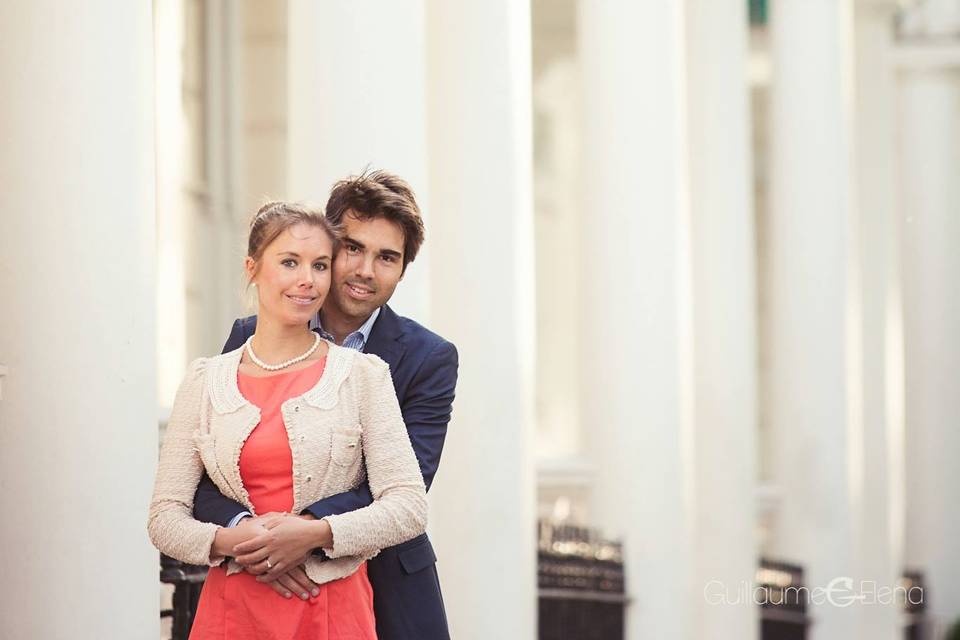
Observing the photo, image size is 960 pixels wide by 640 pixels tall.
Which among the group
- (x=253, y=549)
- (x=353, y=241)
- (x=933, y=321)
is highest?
(x=353, y=241)

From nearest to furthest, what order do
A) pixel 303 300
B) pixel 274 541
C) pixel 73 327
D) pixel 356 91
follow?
1. pixel 274 541
2. pixel 303 300
3. pixel 73 327
4. pixel 356 91

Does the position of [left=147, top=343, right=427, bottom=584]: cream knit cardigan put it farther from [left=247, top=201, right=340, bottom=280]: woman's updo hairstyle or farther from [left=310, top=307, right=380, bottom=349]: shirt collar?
[left=310, top=307, right=380, bottom=349]: shirt collar

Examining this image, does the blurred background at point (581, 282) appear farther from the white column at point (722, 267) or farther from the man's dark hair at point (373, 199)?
the man's dark hair at point (373, 199)

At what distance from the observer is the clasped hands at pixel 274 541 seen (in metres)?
4.21

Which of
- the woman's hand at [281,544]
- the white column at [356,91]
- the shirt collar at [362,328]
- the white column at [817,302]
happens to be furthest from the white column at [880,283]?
the woman's hand at [281,544]

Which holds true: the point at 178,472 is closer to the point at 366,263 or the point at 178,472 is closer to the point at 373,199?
the point at 366,263

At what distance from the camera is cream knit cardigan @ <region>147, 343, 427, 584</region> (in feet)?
14.1

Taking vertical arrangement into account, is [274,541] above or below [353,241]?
below

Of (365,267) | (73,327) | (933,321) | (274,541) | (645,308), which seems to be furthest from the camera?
(933,321)

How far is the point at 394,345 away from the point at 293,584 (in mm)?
895

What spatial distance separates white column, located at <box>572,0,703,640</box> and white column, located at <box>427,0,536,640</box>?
303 cm

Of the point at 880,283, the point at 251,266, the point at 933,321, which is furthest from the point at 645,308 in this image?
the point at 933,321

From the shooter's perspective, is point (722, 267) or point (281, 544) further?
point (722, 267)

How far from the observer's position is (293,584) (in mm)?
4320
